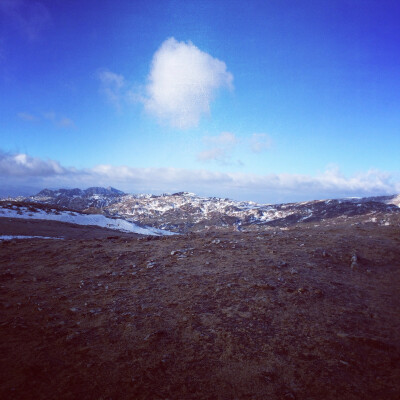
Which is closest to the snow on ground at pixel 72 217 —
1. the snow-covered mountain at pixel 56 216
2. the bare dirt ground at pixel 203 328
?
the snow-covered mountain at pixel 56 216

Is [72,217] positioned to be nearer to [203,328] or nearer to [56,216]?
[56,216]

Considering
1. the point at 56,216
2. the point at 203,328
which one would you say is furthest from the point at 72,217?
the point at 203,328

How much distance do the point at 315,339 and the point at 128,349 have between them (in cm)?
438

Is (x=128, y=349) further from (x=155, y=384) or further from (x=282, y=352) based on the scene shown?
(x=282, y=352)

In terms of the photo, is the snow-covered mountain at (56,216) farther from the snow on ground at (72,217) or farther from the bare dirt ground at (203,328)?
the bare dirt ground at (203,328)

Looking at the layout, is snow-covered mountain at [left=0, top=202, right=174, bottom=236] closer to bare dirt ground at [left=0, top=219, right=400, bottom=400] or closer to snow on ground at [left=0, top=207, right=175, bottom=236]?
snow on ground at [left=0, top=207, right=175, bottom=236]

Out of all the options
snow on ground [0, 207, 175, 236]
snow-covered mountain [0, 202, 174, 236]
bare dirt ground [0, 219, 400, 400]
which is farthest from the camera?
snow-covered mountain [0, 202, 174, 236]

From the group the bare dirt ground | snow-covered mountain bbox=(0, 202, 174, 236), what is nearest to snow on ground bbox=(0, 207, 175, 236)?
snow-covered mountain bbox=(0, 202, 174, 236)

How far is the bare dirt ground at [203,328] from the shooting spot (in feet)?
15.0

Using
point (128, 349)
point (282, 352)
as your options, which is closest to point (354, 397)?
point (282, 352)

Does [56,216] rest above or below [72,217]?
above

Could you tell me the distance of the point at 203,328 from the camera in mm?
6387

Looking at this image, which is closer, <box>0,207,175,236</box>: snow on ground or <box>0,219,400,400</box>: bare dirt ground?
<box>0,219,400,400</box>: bare dirt ground

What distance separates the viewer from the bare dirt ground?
15.0 feet
